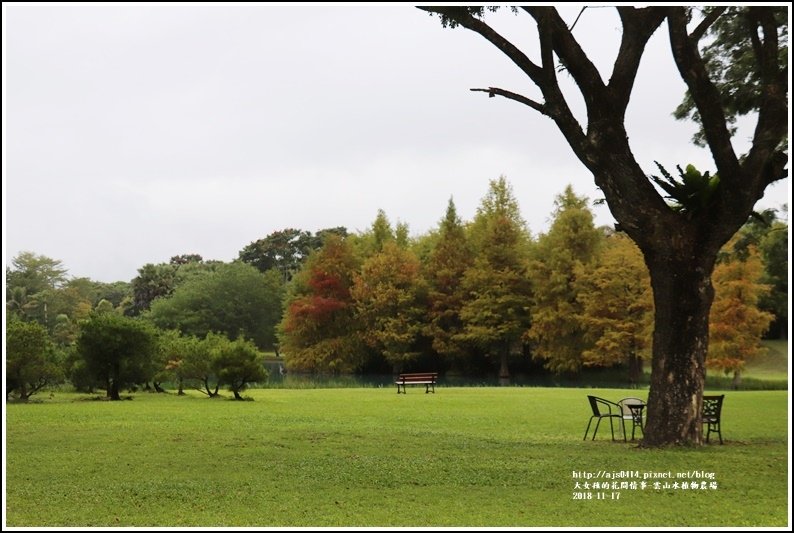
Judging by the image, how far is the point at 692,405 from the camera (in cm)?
928

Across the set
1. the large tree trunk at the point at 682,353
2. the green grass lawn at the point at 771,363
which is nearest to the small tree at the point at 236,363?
the large tree trunk at the point at 682,353

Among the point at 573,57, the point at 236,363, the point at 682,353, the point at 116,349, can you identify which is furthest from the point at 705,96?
the point at 116,349

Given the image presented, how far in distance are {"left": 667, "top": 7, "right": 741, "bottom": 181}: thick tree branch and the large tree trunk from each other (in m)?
1.21

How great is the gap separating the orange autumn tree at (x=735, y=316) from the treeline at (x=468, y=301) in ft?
0.17

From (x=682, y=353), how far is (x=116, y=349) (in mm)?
14209

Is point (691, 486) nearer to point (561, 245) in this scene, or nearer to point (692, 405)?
point (692, 405)

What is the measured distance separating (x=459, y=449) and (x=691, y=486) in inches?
116

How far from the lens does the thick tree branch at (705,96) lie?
350 inches

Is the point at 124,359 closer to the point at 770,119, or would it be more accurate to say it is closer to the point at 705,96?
the point at 705,96

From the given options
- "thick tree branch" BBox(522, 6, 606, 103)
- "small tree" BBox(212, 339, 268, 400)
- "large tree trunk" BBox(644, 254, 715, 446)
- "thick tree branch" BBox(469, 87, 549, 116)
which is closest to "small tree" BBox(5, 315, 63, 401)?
"small tree" BBox(212, 339, 268, 400)

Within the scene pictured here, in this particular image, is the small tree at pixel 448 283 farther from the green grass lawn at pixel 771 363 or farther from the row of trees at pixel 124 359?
the row of trees at pixel 124 359

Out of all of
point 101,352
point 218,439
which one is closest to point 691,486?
point 218,439

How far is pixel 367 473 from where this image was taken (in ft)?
25.0

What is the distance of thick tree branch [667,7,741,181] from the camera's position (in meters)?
8.88
